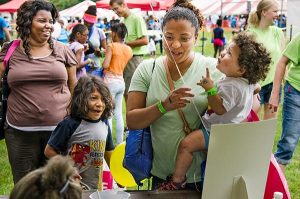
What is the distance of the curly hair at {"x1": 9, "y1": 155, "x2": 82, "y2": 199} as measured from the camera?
4.09ft

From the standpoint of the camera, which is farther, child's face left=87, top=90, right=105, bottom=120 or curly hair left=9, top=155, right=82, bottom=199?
child's face left=87, top=90, right=105, bottom=120

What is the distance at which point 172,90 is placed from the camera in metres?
2.10

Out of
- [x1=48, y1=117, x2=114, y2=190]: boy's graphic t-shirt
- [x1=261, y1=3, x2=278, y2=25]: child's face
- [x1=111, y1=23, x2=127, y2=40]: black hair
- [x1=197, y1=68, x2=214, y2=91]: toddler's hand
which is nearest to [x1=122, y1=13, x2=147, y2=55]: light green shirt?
[x1=111, y1=23, x2=127, y2=40]: black hair

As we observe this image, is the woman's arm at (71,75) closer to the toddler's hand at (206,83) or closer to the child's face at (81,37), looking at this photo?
the toddler's hand at (206,83)

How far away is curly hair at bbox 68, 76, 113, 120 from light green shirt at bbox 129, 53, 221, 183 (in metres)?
0.69

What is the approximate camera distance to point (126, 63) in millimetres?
5977

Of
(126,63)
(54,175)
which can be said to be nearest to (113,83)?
(126,63)

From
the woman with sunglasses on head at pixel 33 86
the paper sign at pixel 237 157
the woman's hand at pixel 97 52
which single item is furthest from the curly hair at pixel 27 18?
the woman's hand at pixel 97 52

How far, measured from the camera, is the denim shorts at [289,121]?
13.2ft

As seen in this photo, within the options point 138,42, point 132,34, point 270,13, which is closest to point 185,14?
point 270,13

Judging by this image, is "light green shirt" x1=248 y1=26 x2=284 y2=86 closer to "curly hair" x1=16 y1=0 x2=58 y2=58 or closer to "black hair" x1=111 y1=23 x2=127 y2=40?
"black hair" x1=111 y1=23 x2=127 y2=40

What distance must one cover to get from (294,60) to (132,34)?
2963 mm

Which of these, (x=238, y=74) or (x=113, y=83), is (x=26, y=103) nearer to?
(x=238, y=74)

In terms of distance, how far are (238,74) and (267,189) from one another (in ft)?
1.67
